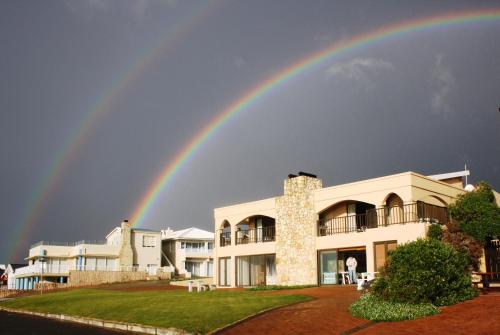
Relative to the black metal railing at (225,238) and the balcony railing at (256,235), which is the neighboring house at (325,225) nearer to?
the balcony railing at (256,235)

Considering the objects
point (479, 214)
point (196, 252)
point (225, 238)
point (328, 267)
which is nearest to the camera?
point (479, 214)

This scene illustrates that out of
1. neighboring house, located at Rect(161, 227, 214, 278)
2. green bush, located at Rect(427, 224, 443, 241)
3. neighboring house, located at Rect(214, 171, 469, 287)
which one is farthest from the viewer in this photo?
neighboring house, located at Rect(161, 227, 214, 278)

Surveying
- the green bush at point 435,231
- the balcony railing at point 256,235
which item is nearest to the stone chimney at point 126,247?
the balcony railing at point 256,235

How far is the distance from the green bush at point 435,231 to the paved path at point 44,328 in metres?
17.7

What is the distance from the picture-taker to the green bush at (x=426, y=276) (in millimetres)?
19125

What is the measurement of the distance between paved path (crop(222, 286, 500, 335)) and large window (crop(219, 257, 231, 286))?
75.5 feet

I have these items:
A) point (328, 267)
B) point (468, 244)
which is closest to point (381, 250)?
point (328, 267)

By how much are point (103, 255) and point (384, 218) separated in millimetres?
44158

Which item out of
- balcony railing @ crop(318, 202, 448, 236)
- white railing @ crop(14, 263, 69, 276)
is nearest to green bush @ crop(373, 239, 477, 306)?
balcony railing @ crop(318, 202, 448, 236)

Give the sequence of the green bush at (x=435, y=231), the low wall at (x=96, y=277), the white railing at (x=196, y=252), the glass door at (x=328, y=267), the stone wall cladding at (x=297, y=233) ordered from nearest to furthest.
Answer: the green bush at (x=435, y=231), the glass door at (x=328, y=267), the stone wall cladding at (x=297, y=233), the low wall at (x=96, y=277), the white railing at (x=196, y=252)

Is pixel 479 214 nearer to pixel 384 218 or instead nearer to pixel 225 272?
pixel 384 218

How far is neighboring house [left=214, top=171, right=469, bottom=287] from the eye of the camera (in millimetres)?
32844

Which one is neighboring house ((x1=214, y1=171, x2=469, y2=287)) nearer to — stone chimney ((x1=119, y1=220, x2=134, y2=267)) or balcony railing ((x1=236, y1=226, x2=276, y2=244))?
balcony railing ((x1=236, y1=226, x2=276, y2=244))

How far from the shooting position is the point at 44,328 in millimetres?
25078
